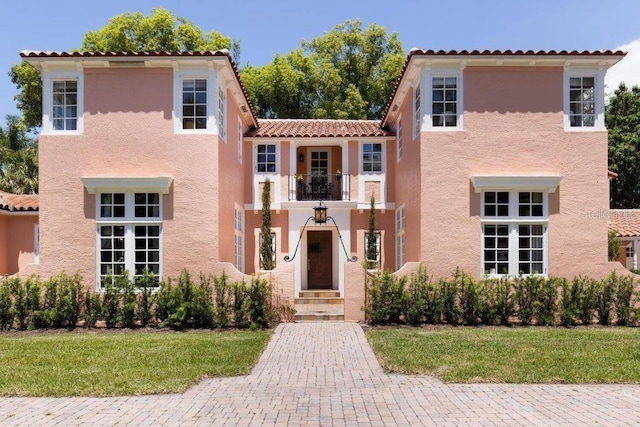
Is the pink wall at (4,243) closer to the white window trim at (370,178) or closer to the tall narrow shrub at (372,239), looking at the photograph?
the white window trim at (370,178)

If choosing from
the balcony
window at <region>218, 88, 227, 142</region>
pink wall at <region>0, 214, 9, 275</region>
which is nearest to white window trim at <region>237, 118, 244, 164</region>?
the balcony

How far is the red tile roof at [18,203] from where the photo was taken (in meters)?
19.8

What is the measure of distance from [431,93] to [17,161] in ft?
83.2

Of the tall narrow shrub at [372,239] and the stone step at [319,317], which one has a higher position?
the tall narrow shrub at [372,239]

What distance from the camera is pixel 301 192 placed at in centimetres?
2011

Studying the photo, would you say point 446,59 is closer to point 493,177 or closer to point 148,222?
point 493,177

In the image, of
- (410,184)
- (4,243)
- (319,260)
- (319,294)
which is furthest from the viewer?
(319,260)

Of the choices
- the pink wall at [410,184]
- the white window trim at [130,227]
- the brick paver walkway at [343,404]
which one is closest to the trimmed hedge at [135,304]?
the white window trim at [130,227]

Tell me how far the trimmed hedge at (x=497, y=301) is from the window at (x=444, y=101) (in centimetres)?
362

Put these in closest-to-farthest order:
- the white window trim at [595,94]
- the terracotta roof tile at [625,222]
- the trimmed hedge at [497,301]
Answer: the trimmed hedge at [497,301] < the white window trim at [595,94] < the terracotta roof tile at [625,222]

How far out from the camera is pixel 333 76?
3167 cm

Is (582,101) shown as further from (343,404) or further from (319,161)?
(343,404)

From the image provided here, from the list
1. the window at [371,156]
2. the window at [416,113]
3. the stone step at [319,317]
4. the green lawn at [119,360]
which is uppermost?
the window at [416,113]

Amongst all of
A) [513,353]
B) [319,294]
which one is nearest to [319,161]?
[319,294]
